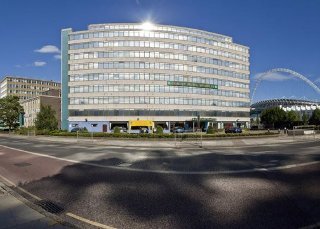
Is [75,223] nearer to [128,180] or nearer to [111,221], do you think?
[111,221]

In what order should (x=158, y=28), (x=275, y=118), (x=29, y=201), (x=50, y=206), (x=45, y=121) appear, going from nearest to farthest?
(x=50, y=206)
(x=29, y=201)
(x=45, y=121)
(x=158, y=28)
(x=275, y=118)

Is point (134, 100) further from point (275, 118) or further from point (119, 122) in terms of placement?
point (275, 118)

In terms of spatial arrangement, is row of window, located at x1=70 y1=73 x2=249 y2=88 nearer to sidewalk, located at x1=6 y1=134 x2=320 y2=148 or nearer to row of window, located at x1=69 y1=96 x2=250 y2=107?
row of window, located at x1=69 y1=96 x2=250 y2=107

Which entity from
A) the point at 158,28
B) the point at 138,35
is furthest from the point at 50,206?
the point at 158,28

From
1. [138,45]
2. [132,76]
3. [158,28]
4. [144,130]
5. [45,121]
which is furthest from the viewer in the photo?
[158,28]

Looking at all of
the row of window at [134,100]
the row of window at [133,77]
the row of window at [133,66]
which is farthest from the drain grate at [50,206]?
the row of window at [133,66]

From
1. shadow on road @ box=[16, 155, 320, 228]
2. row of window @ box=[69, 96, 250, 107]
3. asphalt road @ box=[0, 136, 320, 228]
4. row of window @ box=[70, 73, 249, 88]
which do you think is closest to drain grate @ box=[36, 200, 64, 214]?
asphalt road @ box=[0, 136, 320, 228]

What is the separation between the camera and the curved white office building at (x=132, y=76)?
7156 centimetres

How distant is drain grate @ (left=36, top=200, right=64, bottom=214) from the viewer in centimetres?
702

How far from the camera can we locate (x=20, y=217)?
6477 millimetres

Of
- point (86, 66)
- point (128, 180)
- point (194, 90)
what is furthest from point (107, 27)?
point (128, 180)

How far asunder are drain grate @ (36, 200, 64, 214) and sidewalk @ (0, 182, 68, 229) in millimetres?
323

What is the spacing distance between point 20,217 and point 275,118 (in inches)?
3478

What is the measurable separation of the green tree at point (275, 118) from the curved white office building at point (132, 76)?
2256 cm
